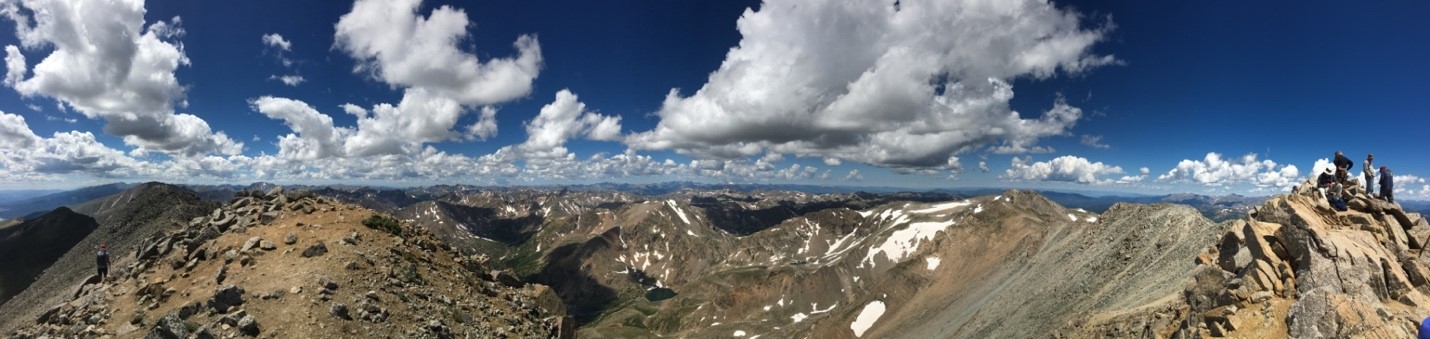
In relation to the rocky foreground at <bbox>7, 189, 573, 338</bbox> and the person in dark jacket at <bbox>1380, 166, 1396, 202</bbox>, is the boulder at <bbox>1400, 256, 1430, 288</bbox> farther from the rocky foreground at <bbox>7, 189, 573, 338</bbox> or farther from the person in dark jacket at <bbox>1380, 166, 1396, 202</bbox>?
the rocky foreground at <bbox>7, 189, 573, 338</bbox>

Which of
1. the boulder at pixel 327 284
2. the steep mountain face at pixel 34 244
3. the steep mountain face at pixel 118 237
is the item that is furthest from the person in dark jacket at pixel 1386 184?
the steep mountain face at pixel 34 244

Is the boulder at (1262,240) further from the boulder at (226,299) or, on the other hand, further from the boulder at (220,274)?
the boulder at (220,274)

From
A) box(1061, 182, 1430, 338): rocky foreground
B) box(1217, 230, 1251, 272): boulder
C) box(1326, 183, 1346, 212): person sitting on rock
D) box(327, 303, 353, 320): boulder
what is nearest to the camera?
box(1061, 182, 1430, 338): rocky foreground

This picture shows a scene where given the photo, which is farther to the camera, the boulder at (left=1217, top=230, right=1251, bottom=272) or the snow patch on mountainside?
the snow patch on mountainside

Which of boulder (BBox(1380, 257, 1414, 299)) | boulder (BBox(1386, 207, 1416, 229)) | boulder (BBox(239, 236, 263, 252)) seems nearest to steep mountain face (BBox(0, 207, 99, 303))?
boulder (BBox(239, 236, 263, 252))

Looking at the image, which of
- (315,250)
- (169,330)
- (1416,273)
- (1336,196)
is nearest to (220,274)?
(315,250)

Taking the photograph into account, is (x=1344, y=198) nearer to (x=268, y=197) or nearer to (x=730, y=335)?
(x=268, y=197)

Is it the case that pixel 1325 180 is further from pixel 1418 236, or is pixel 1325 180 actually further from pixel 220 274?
pixel 220 274
